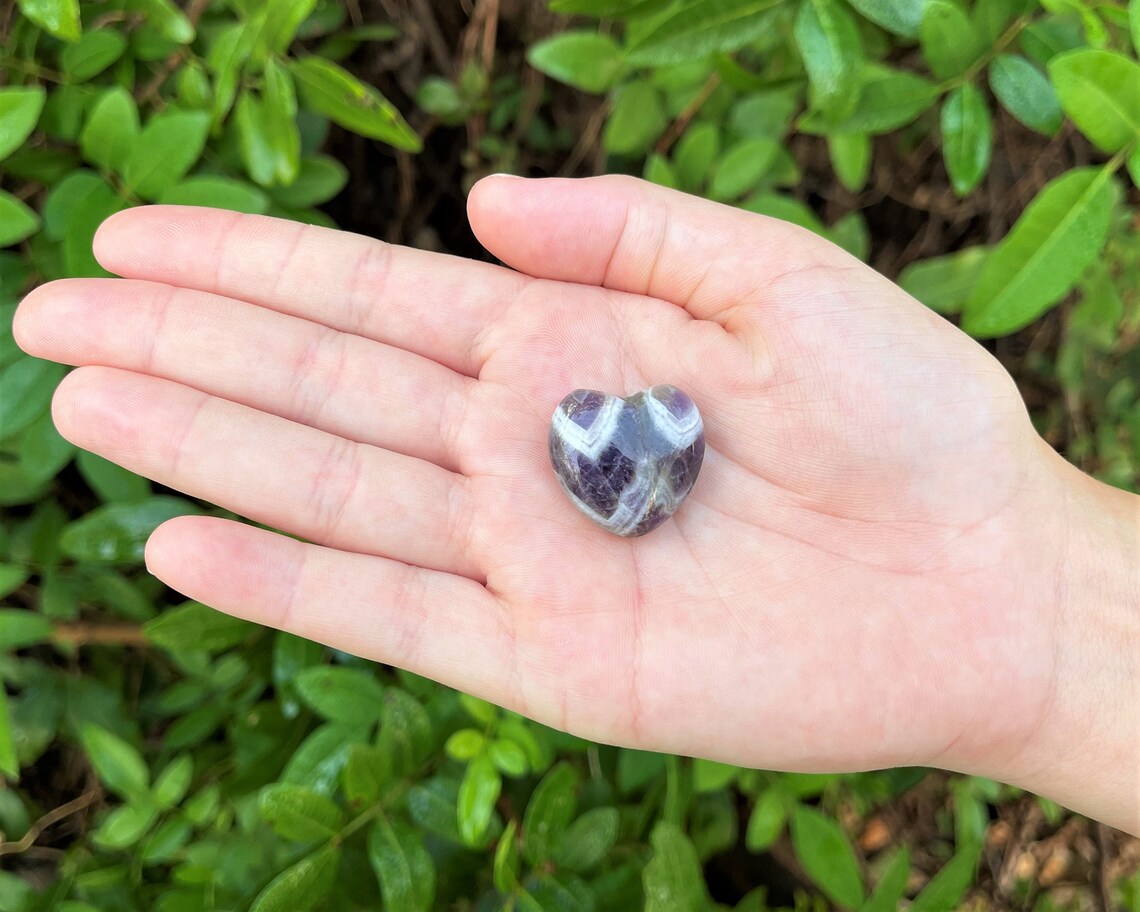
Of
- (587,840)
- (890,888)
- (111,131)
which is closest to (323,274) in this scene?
(111,131)

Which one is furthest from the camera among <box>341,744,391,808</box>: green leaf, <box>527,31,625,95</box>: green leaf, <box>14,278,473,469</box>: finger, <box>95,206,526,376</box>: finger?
<box>527,31,625,95</box>: green leaf

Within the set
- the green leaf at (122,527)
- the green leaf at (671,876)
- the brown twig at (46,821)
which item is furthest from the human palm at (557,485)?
the brown twig at (46,821)

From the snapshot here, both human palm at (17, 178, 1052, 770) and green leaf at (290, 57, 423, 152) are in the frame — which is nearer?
human palm at (17, 178, 1052, 770)

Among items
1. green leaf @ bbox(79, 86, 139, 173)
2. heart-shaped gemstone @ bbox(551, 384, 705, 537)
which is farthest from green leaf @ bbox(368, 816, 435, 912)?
green leaf @ bbox(79, 86, 139, 173)

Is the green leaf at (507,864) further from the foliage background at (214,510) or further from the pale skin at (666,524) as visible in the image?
the pale skin at (666,524)

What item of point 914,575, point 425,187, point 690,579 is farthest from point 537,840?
point 425,187

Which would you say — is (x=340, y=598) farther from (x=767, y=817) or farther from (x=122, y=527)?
(x=767, y=817)

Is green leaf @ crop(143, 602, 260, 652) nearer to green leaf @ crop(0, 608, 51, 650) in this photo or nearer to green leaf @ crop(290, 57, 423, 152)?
green leaf @ crop(0, 608, 51, 650)
